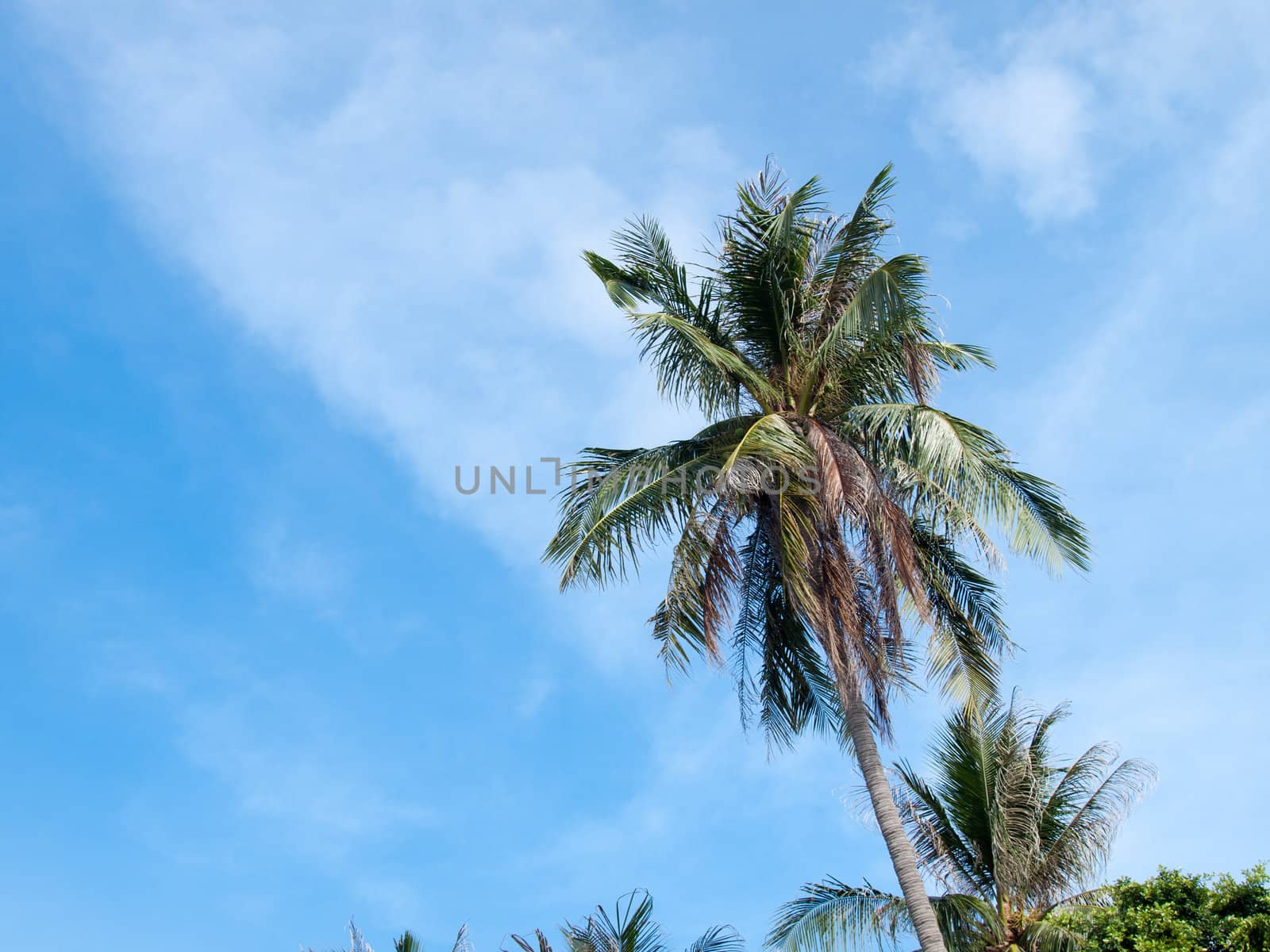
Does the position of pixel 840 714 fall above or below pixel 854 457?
below

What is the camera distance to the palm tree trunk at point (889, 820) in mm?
11656

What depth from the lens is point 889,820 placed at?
12289 mm

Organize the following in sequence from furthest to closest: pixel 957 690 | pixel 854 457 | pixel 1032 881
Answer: pixel 1032 881
pixel 957 690
pixel 854 457

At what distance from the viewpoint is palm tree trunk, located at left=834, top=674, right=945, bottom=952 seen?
1166cm

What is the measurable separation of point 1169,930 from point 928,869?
3.60m

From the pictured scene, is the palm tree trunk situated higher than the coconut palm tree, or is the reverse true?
the coconut palm tree

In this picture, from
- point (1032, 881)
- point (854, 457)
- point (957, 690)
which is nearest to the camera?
point (854, 457)

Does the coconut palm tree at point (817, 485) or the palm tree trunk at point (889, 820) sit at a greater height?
the coconut palm tree at point (817, 485)

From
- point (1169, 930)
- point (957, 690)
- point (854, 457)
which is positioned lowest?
point (1169, 930)

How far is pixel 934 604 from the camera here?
14281mm

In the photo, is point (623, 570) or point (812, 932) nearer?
point (623, 570)

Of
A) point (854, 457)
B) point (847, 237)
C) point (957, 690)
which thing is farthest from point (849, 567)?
point (847, 237)

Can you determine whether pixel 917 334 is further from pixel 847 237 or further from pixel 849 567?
pixel 849 567

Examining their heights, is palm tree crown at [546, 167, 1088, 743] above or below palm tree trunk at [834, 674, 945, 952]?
above
